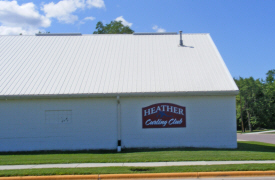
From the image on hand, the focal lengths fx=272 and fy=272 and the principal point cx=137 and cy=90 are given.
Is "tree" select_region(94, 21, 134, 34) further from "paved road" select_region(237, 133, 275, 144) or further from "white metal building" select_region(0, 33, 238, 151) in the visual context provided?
"white metal building" select_region(0, 33, 238, 151)

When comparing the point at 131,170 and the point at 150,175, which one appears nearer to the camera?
the point at 150,175

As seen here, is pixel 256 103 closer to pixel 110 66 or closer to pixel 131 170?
pixel 110 66

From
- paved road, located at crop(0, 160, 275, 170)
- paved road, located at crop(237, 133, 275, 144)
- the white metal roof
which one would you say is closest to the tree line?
paved road, located at crop(237, 133, 275, 144)

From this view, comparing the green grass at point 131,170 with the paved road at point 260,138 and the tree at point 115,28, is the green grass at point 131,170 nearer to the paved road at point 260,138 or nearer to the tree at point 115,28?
the paved road at point 260,138

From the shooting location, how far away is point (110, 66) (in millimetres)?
16156

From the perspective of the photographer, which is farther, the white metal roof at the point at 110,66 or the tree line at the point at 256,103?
the tree line at the point at 256,103

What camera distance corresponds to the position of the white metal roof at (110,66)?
14102 millimetres

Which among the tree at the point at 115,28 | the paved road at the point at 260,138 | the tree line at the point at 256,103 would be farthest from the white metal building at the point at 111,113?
the tree line at the point at 256,103

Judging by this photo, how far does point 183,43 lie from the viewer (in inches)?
747

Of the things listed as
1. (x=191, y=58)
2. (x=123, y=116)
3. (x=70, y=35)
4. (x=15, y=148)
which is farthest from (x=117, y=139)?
(x=70, y=35)

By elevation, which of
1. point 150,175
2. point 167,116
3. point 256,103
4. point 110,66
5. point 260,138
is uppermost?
point 110,66

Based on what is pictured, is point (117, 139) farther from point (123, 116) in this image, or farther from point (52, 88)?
point (52, 88)

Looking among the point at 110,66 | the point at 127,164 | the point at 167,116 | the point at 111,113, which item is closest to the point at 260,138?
the point at 167,116

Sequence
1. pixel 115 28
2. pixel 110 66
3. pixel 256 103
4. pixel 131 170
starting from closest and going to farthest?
1. pixel 131 170
2. pixel 110 66
3. pixel 115 28
4. pixel 256 103
